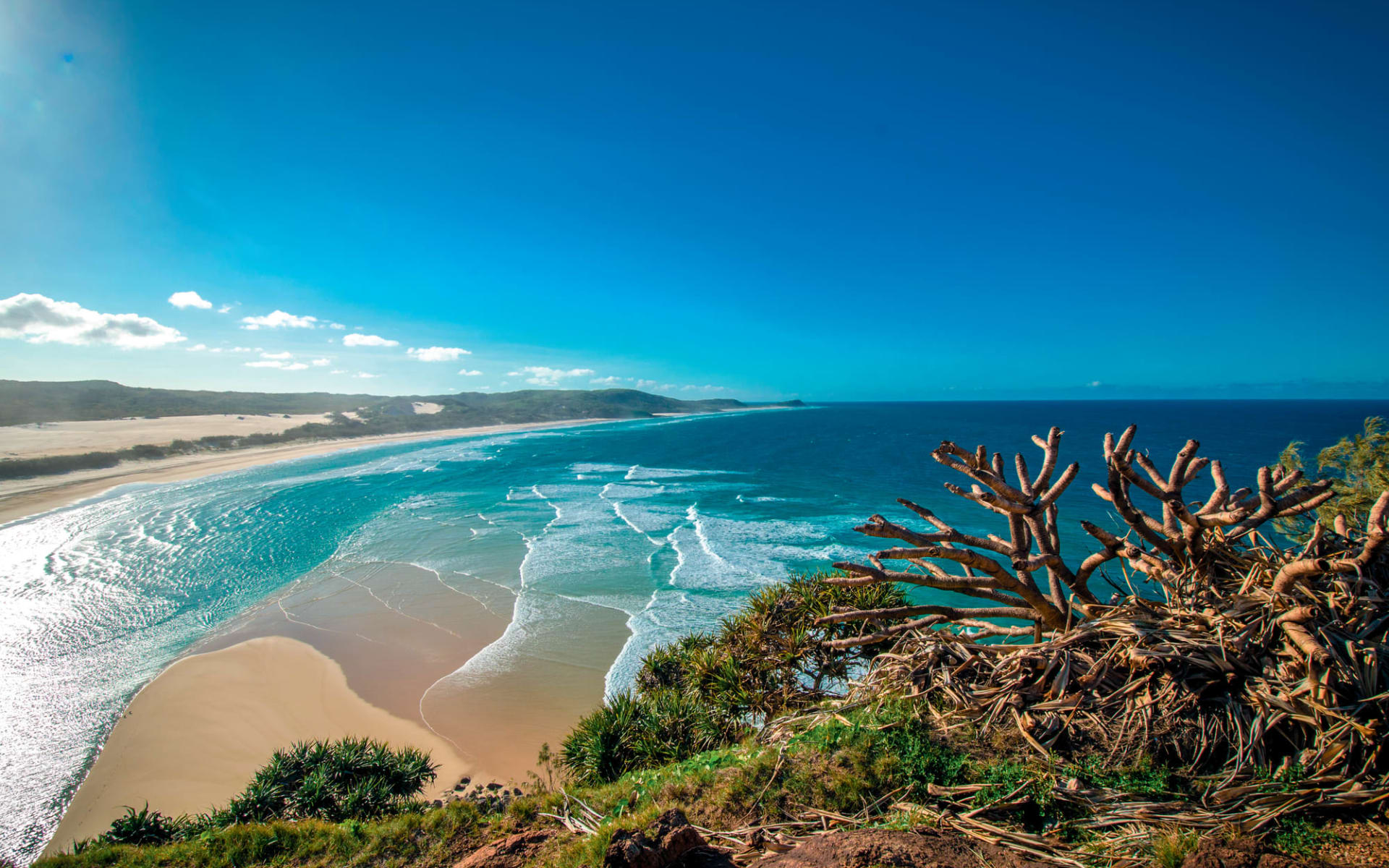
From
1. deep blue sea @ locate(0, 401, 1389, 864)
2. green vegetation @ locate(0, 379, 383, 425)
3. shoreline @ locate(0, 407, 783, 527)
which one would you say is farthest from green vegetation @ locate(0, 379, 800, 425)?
deep blue sea @ locate(0, 401, 1389, 864)

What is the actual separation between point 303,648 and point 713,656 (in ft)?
43.5

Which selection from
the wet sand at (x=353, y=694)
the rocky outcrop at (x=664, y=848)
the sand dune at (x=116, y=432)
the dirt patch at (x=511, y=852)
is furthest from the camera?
the sand dune at (x=116, y=432)

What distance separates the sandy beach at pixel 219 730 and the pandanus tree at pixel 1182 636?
9485mm

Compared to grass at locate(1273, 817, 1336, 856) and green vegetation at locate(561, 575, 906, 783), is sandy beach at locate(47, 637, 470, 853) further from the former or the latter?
grass at locate(1273, 817, 1336, 856)

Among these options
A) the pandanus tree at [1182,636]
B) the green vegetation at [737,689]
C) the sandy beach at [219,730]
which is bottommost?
the sandy beach at [219,730]

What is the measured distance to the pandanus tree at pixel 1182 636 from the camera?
2537 millimetres

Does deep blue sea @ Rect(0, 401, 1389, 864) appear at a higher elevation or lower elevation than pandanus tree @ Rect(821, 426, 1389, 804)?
lower

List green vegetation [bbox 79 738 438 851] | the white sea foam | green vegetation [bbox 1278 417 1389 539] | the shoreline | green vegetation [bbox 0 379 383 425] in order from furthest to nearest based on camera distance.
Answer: green vegetation [bbox 0 379 383 425]
the white sea foam
the shoreline
green vegetation [bbox 1278 417 1389 539]
green vegetation [bbox 79 738 438 851]

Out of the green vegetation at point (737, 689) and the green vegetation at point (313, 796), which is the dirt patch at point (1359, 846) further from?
the green vegetation at point (313, 796)

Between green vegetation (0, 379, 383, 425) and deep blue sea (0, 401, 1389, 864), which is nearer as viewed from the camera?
deep blue sea (0, 401, 1389, 864)

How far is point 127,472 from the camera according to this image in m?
46.7

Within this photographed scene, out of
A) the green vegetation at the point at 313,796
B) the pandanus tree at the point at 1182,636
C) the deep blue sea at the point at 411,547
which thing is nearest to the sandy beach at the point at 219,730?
the deep blue sea at the point at 411,547

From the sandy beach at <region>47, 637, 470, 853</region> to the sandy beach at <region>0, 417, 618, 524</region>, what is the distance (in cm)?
3026

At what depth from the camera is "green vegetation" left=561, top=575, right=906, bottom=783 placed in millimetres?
6695
